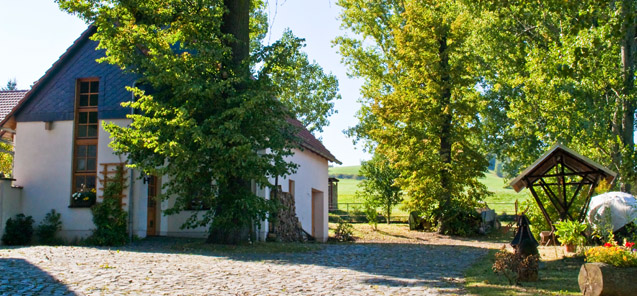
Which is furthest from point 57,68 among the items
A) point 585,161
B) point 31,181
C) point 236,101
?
point 585,161

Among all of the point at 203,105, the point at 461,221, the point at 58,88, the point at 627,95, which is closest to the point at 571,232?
the point at 627,95

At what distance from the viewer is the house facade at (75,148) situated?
1934 cm

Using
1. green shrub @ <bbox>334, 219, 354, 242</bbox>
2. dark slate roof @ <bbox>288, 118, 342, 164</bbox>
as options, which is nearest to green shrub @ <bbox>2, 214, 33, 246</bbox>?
dark slate roof @ <bbox>288, 118, 342, 164</bbox>

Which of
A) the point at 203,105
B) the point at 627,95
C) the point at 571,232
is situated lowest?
the point at 571,232

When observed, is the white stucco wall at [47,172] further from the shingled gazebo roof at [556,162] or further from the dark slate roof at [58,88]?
the shingled gazebo roof at [556,162]

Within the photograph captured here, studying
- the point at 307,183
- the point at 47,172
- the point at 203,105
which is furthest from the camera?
the point at 307,183

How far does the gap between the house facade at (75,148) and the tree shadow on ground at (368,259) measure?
1.53m

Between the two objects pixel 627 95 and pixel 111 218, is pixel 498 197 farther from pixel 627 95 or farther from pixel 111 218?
pixel 111 218

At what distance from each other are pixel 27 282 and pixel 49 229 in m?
10.1

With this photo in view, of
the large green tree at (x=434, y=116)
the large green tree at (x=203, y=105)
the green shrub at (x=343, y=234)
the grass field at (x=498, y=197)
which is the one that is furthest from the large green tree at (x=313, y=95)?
the large green tree at (x=203, y=105)

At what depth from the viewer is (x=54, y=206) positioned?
19.6 meters

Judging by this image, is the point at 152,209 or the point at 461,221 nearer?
the point at 152,209

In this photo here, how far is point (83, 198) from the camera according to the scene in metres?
19.3

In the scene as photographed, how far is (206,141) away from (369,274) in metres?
5.87
